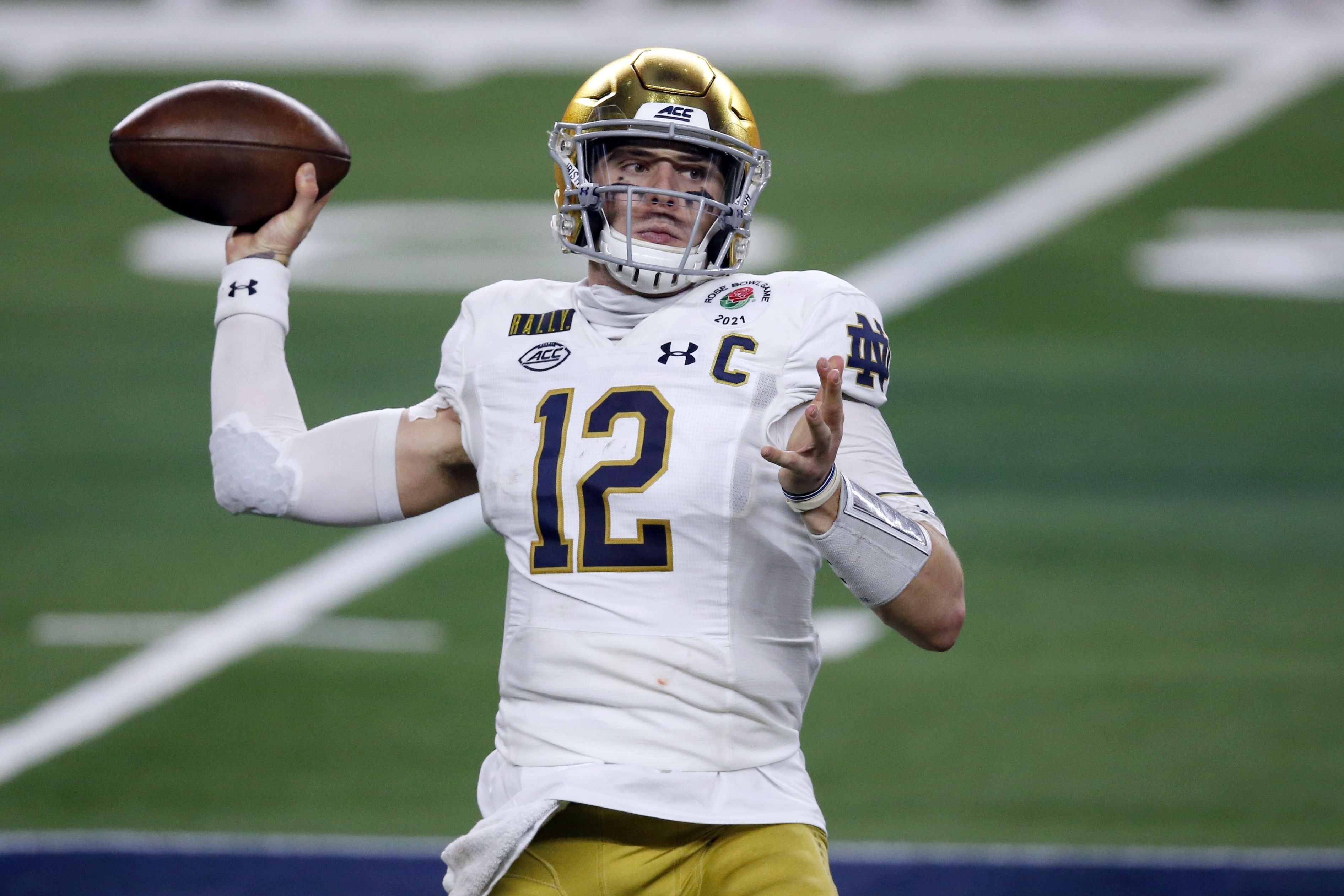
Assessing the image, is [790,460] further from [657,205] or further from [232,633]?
[232,633]

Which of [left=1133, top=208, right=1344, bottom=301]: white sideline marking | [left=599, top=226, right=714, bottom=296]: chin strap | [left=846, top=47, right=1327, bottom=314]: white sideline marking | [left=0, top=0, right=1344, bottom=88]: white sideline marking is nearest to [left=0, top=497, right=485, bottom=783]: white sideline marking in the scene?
[left=846, top=47, right=1327, bottom=314]: white sideline marking

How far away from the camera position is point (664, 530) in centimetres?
234

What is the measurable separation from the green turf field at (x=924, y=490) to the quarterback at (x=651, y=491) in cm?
236

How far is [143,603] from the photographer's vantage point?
6.30 meters

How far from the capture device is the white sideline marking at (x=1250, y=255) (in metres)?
9.20

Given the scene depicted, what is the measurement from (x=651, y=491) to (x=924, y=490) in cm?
488

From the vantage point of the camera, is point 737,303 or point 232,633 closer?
point 737,303

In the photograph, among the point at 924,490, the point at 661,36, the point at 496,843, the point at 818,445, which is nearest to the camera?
the point at 818,445

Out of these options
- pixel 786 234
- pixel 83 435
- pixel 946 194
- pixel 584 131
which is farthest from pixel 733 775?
pixel 946 194

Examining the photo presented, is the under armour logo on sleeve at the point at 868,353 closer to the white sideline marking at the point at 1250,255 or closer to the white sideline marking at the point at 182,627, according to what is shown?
the white sideline marking at the point at 182,627

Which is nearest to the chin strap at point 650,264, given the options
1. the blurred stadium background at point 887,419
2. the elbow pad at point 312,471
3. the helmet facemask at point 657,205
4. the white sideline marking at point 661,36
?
the helmet facemask at point 657,205

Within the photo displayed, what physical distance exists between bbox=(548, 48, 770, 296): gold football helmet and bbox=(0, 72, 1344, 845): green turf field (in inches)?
98.6

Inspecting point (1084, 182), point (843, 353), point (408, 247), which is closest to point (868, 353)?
point (843, 353)

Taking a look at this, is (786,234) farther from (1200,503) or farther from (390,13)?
(390,13)
